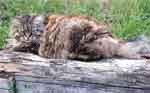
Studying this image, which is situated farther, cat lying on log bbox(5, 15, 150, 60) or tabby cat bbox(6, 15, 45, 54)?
tabby cat bbox(6, 15, 45, 54)

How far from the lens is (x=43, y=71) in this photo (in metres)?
3.61

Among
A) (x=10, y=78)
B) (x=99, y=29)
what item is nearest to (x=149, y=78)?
(x=99, y=29)

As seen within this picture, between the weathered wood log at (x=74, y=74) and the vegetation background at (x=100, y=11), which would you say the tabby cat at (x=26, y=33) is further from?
the vegetation background at (x=100, y=11)

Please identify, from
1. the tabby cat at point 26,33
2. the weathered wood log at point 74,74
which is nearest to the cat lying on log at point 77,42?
the tabby cat at point 26,33

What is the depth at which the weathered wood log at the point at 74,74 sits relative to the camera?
3.41 m

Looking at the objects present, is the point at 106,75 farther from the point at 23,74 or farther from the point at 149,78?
the point at 23,74

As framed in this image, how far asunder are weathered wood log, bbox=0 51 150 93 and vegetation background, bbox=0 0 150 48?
2024 millimetres

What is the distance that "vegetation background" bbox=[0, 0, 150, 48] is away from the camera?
587 centimetres

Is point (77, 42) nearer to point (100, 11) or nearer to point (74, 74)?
point (74, 74)

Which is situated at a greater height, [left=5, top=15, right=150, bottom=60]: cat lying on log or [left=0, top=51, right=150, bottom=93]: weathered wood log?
[left=5, top=15, right=150, bottom=60]: cat lying on log

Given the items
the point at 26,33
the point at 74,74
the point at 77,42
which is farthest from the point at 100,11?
the point at 74,74

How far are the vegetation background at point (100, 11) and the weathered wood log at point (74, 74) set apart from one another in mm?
2024

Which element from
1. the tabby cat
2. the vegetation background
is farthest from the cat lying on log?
the vegetation background

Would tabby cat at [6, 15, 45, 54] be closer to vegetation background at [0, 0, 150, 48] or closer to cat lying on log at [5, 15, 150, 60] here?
cat lying on log at [5, 15, 150, 60]
